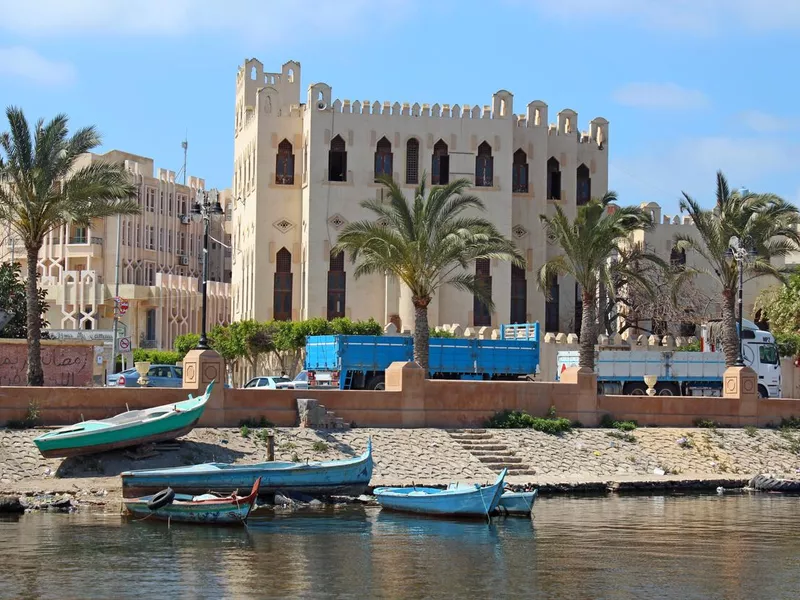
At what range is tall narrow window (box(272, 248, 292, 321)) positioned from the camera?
189 ft

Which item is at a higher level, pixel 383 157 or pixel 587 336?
pixel 383 157

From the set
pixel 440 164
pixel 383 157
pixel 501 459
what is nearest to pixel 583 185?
pixel 440 164

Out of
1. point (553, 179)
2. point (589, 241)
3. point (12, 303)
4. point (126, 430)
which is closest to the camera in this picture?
point (126, 430)

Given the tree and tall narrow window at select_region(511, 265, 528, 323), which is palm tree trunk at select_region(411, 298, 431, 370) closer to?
the tree

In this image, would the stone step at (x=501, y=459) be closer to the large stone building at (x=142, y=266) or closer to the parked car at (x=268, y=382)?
the parked car at (x=268, y=382)

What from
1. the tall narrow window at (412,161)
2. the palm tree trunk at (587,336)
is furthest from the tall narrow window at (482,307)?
the palm tree trunk at (587,336)

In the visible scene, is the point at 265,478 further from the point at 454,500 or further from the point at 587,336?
the point at 587,336

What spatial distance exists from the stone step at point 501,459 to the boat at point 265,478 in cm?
520

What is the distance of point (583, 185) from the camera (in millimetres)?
61875

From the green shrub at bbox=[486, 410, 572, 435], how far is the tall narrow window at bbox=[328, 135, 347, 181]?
21884 mm

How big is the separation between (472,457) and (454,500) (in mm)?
6712

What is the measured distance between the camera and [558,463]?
34.8 meters

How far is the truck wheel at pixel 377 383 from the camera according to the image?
40562mm

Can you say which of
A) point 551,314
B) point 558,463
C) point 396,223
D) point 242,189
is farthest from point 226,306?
point 558,463
